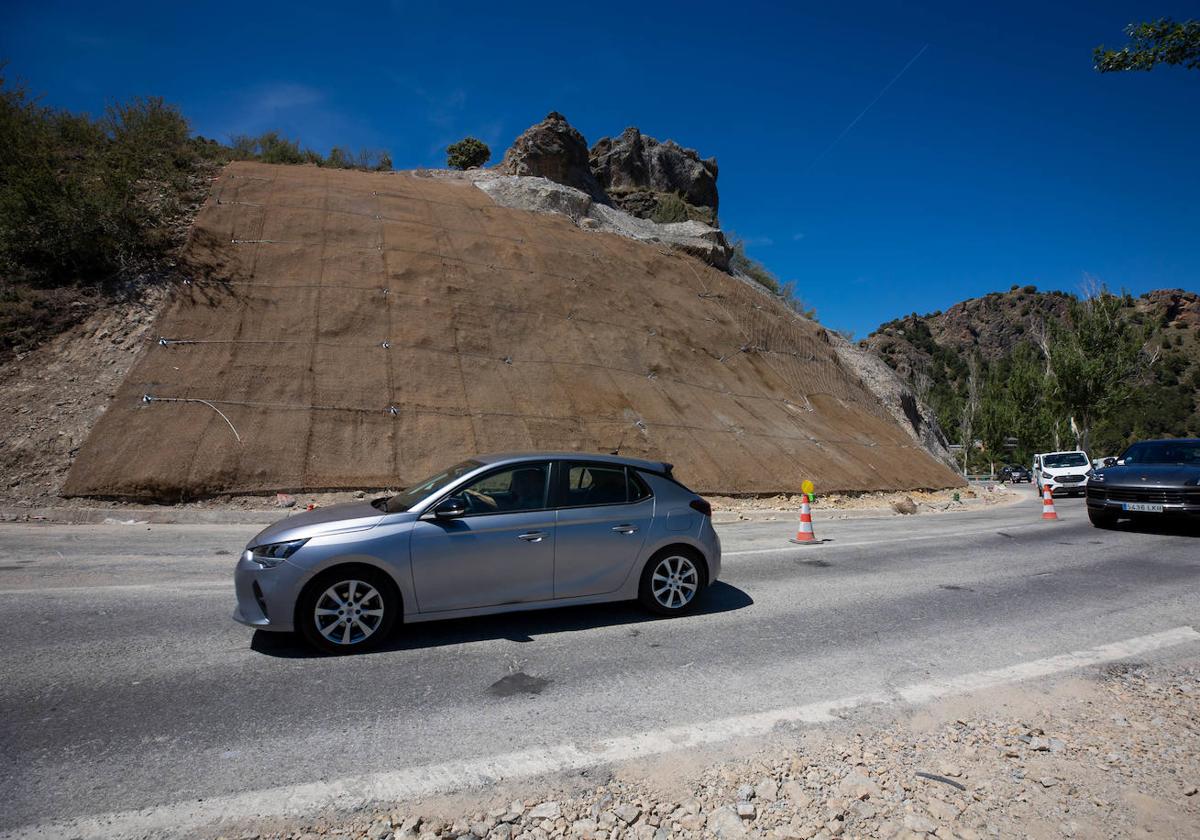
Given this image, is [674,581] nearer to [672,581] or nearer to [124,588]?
[672,581]

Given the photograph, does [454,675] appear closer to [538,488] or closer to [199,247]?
[538,488]

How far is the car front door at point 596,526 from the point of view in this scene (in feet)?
18.6

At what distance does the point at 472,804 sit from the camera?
3078mm

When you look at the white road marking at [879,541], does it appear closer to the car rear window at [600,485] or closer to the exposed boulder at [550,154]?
the car rear window at [600,485]

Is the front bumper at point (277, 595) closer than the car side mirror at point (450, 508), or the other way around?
the front bumper at point (277, 595)

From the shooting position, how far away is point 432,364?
16.6m

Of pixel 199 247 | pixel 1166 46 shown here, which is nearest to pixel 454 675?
pixel 1166 46

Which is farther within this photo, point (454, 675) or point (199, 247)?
point (199, 247)

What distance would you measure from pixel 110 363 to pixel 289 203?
8.04 meters

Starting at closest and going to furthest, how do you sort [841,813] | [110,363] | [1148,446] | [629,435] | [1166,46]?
[841,813], [1166,46], [1148,446], [110,363], [629,435]

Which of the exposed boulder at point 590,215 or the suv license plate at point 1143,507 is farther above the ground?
the exposed boulder at point 590,215

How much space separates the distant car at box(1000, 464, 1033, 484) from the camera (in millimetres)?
56594

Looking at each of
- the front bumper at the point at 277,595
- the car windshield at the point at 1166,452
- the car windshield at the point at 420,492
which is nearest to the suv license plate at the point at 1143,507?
the car windshield at the point at 1166,452

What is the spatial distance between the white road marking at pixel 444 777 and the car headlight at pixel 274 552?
79.0 inches
